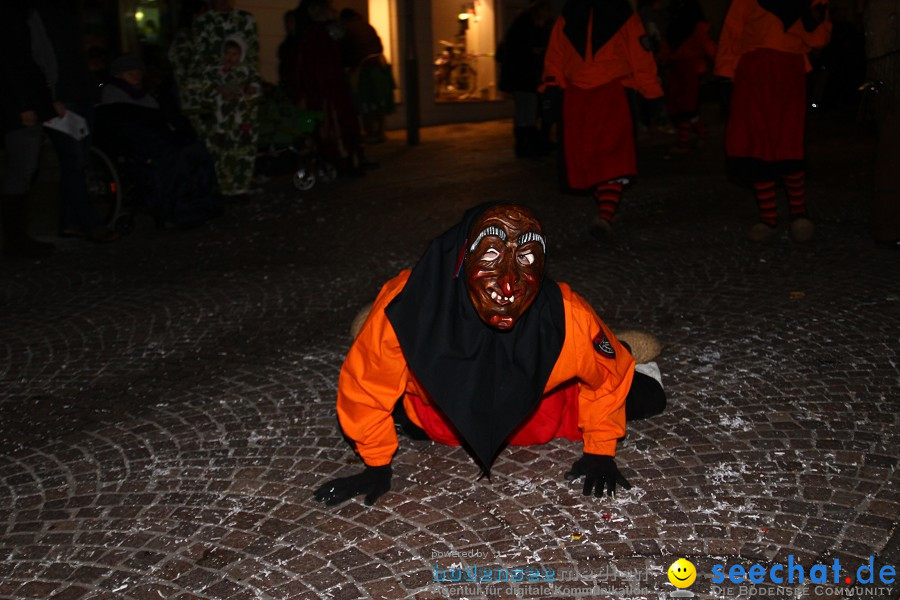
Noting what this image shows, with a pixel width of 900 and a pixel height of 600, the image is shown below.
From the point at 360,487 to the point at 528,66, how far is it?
10.4m

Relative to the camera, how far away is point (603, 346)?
11.7 feet

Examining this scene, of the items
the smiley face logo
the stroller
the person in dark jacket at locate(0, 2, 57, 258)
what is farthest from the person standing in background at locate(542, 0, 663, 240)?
the smiley face logo

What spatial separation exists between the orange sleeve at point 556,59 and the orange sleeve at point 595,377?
440 cm

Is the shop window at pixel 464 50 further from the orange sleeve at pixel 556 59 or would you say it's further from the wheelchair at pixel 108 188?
the orange sleeve at pixel 556 59

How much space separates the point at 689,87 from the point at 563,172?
5957 mm

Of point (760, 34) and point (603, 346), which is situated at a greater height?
point (760, 34)

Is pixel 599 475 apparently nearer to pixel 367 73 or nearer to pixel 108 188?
pixel 108 188

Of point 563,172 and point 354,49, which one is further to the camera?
point 354,49

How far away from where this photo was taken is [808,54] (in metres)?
7.28

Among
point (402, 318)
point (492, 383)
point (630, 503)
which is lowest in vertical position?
point (630, 503)

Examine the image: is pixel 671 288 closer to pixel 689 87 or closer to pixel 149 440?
pixel 149 440

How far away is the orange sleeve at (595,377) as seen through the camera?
11.4 feet

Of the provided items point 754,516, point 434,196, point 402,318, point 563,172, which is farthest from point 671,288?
point 434,196

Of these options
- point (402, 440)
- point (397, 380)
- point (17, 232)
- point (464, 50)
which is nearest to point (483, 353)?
point (397, 380)
